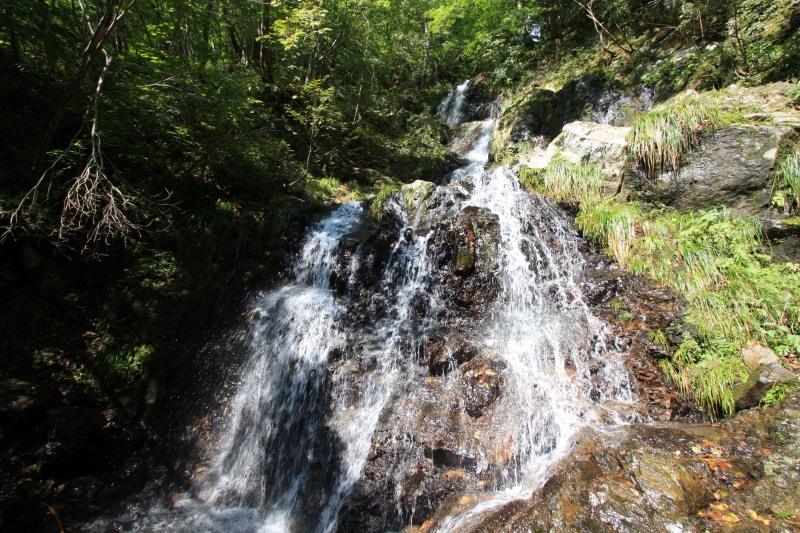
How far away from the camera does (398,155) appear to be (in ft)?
40.9

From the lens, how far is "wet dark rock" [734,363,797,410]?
348cm

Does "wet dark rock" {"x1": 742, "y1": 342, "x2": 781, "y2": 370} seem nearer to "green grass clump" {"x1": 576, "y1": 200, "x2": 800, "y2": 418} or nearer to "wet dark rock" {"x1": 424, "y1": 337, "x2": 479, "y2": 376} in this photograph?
"green grass clump" {"x1": 576, "y1": 200, "x2": 800, "y2": 418}

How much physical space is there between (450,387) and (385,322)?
5.44ft

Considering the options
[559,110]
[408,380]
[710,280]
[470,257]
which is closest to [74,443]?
[408,380]

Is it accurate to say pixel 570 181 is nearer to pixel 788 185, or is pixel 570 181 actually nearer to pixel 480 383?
pixel 788 185

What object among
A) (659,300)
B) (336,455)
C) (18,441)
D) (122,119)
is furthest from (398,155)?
(18,441)

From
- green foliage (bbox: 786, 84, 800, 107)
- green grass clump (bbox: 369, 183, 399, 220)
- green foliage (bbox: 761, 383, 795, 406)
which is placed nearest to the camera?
green foliage (bbox: 761, 383, 795, 406)

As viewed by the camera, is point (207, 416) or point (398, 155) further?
point (398, 155)

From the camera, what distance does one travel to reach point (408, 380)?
474 cm

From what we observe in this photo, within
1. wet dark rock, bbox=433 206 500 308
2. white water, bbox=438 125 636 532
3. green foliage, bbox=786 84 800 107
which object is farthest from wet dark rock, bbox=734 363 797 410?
green foliage, bbox=786 84 800 107

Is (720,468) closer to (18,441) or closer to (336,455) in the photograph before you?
(336,455)

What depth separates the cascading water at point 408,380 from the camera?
12.3 ft

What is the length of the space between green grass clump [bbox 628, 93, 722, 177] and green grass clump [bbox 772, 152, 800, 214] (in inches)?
45.9

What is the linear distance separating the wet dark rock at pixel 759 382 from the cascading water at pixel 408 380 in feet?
3.38
